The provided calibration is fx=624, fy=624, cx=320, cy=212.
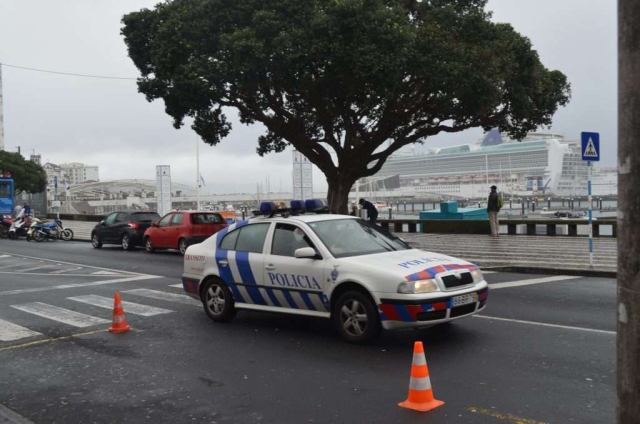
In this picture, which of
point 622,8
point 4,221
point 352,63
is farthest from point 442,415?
point 4,221

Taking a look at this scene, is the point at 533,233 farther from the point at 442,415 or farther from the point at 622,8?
the point at 622,8

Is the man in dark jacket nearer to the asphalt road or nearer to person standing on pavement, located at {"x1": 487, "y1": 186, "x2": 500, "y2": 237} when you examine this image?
person standing on pavement, located at {"x1": 487, "y1": 186, "x2": 500, "y2": 237}

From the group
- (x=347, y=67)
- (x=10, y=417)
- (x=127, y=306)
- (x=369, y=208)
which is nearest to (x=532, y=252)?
(x=369, y=208)

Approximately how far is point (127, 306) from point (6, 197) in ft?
96.6

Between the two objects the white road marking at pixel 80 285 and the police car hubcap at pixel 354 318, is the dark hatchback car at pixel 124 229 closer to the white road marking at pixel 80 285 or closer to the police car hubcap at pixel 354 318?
the white road marking at pixel 80 285

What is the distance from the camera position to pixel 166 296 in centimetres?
1127

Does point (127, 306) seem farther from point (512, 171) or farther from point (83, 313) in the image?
point (512, 171)

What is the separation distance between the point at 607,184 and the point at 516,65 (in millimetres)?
77826

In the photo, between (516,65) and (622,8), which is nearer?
(622,8)

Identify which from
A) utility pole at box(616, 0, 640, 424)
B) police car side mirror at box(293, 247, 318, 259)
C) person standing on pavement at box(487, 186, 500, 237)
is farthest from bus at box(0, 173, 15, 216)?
utility pole at box(616, 0, 640, 424)

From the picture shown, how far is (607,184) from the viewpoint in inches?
3659

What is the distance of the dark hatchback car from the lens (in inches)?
914

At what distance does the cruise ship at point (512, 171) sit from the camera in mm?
96875

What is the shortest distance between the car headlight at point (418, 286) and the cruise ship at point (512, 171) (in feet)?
300
